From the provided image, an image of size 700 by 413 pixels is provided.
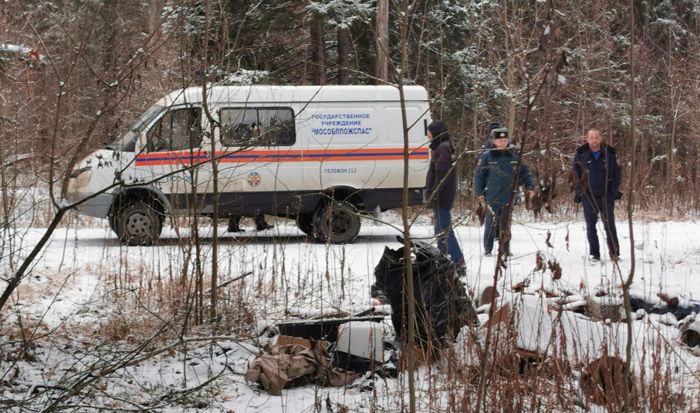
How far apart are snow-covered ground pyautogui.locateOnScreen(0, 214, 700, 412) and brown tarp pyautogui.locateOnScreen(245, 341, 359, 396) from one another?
8 centimetres

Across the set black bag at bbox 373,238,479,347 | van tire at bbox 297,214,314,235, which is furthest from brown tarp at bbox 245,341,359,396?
van tire at bbox 297,214,314,235

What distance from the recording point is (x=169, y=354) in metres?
7.08

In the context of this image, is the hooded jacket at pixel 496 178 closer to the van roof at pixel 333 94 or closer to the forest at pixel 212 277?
the forest at pixel 212 277

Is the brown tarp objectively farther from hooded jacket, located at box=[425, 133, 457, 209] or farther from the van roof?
the van roof

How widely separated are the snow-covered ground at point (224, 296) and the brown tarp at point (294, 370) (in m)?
0.08

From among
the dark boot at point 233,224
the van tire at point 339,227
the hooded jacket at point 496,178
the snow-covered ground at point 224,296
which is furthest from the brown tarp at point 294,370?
the dark boot at point 233,224

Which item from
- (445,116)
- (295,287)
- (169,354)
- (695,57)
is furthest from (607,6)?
(169,354)

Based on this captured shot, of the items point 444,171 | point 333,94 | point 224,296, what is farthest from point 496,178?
point 224,296

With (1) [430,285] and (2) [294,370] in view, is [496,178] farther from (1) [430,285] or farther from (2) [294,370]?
(2) [294,370]

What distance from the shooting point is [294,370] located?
21.1 feet

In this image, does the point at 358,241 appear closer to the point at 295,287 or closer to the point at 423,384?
the point at 295,287

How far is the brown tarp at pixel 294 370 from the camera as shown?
635 centimetres

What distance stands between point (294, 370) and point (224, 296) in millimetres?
1740

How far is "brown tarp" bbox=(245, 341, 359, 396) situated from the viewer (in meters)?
6.35
